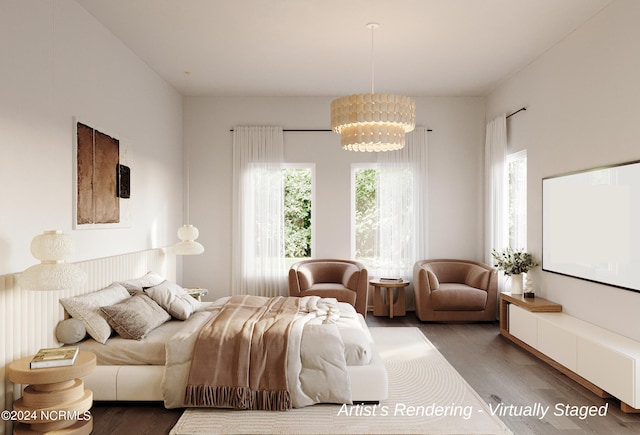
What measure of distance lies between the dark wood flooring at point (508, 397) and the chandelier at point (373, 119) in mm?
2119

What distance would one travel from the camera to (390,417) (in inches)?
126

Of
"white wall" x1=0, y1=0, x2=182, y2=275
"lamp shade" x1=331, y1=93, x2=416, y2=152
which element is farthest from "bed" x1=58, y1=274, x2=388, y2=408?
"lamp shade" x1=331, y1=93, x2=416, y2=152

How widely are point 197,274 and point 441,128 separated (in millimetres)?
Answer: 4095

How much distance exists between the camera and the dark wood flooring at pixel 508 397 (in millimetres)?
3041

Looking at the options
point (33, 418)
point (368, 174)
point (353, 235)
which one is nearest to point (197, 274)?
point (353, 235)

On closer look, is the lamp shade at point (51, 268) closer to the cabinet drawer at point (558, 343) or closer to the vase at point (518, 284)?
the cabinet drawer at point (558, 343)

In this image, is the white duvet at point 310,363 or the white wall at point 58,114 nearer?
the white wall at point 58,114

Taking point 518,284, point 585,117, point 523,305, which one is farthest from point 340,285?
point 585,117

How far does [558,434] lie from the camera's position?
293 centimetres

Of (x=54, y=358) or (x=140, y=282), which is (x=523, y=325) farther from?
(x=54, y=358)

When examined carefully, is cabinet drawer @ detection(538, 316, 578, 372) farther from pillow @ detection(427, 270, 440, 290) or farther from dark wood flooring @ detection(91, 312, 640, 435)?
pillow @ detection(427, 270, 440, 290)

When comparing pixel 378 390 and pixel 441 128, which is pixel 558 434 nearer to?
pixel 378 390

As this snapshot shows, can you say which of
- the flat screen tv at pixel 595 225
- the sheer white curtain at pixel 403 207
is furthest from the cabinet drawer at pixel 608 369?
the sheer white curtain at pixel 403 207

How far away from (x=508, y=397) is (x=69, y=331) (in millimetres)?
3227
